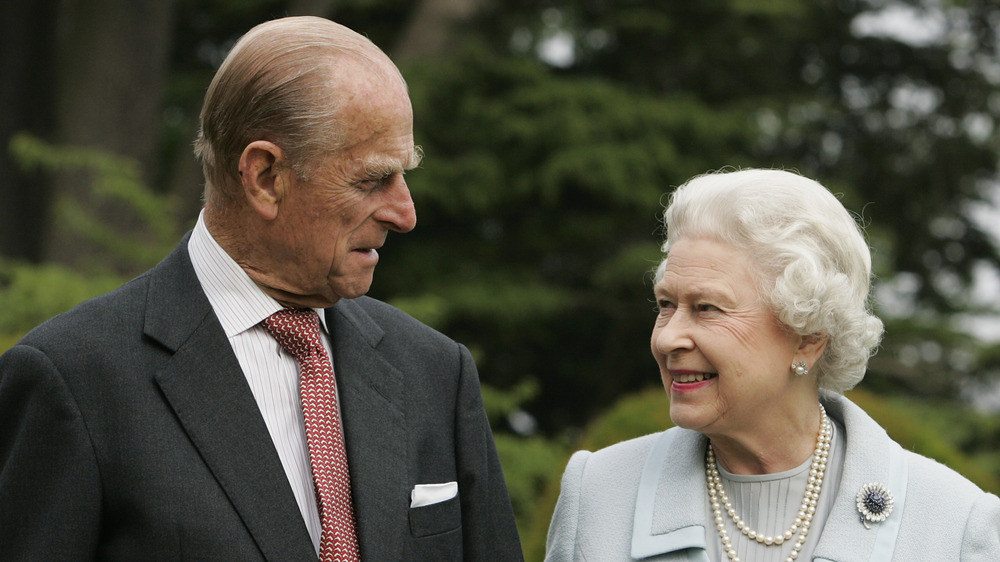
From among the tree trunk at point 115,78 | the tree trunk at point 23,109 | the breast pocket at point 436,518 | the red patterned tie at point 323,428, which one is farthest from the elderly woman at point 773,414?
the tree trunk at point 23,109

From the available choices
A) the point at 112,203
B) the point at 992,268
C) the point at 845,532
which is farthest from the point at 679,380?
the point at 992,268

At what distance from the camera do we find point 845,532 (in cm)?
268

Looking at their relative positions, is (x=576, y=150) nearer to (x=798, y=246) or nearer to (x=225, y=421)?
(x=798, y=246)

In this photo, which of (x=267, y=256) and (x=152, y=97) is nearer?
(x=267, y=256)

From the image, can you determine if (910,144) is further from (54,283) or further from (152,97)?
(54,283)

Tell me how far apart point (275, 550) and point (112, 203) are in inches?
258

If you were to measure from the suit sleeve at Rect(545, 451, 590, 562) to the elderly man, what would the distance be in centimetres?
20

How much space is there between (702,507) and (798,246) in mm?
686

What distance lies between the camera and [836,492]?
9.23 ft

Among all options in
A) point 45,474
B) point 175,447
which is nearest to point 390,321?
point 175,447

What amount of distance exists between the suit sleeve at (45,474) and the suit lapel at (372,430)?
22.0 inches

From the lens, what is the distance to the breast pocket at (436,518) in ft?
8.54

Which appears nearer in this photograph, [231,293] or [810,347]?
[231,293]

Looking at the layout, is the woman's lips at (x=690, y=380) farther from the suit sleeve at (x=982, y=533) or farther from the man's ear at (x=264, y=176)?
the man's ear at (x=264, y=176)
